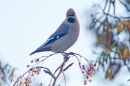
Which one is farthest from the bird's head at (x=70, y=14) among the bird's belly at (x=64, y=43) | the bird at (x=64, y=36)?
the bird's belly at (x=64, y=43)

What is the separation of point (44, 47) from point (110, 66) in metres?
1.93

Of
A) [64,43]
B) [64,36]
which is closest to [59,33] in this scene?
[64,36]

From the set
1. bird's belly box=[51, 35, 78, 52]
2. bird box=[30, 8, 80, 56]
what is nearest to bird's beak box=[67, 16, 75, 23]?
bird box=[30, 8, 80, 56]

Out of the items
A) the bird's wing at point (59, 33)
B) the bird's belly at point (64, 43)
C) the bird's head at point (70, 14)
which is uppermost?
the bird's head at point (70, 14)

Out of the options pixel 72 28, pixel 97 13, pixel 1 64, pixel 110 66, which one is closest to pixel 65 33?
pixel 72 28

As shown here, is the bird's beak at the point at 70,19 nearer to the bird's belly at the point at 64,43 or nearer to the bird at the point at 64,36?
the bird at the point at 64,36

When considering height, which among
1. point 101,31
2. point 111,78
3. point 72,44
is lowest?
point 111,78

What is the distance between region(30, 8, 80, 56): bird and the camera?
14.6ft

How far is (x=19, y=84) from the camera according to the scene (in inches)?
132

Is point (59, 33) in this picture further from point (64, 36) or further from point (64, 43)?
point (64, 43)

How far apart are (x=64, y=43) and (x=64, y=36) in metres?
0.17

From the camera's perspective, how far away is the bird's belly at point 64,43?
443 centimetres

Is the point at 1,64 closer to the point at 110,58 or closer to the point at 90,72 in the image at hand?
the point at 90,72

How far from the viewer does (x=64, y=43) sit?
4.49 metres
